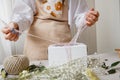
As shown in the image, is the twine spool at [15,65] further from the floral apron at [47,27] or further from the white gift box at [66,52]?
the floral apron at [47,27]

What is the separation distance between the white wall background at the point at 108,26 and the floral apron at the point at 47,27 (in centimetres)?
63

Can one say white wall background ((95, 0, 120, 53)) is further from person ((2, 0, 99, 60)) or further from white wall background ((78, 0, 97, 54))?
person ((2, 0, 99, 60))

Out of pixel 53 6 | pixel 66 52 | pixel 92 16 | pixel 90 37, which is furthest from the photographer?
pixel 90 37

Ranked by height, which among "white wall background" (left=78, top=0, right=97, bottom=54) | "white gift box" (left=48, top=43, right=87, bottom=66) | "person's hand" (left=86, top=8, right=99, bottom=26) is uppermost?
"person's hand" (left=86, top=8, right=99, bottom=26)

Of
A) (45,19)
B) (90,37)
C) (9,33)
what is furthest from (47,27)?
(90,37)

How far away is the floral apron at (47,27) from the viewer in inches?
36.4

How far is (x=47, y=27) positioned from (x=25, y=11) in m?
0.11

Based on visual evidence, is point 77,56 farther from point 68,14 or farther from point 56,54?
point 68,14

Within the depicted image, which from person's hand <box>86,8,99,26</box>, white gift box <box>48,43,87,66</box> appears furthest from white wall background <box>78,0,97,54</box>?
white gift box <box>48,43,87,66</box>

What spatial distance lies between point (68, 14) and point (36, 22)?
13 cm

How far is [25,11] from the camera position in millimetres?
952

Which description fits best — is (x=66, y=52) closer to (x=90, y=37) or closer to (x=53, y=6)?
(x=53, y=6)

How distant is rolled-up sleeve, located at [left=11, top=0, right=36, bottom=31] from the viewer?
0.92 m

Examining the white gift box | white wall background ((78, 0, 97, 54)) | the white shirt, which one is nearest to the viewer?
the white gift box
